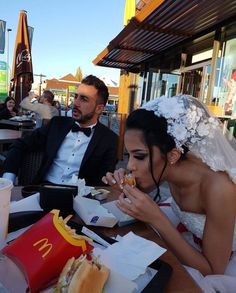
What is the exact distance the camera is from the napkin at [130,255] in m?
0.92

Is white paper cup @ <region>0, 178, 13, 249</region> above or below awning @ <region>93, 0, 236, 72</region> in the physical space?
A: below

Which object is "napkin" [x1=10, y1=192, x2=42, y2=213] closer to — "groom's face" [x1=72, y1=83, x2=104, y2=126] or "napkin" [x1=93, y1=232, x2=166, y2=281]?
"napkin" [x1=93, y1=232, x2=166, y2=281]

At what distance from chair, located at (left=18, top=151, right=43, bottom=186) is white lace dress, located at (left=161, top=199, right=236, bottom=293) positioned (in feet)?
4.40

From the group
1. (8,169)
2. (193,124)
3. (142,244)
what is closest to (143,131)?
(193,124)

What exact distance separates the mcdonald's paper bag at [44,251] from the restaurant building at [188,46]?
178 inches

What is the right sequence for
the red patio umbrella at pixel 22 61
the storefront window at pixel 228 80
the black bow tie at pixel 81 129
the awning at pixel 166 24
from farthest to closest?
the red patio umbrella at pixel 22 61 < the storefront window at pixel 228 80 < the awning at pixel 166 24 < the black bow tie at pixel 81 129

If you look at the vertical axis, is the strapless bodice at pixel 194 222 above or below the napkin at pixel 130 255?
below

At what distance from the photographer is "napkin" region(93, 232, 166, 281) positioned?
3.02 ft

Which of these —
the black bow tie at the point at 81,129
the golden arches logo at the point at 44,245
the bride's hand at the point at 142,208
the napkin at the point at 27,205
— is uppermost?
the black bow tie at the point at 81,129

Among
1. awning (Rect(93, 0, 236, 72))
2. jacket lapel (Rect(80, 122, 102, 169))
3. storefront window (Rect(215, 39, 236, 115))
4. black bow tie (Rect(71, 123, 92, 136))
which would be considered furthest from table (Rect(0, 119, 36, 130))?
storefront window (Rect(215, 39, 236, 115))

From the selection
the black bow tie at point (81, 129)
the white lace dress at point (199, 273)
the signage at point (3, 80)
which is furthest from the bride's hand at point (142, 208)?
the signage at point (3, 80)

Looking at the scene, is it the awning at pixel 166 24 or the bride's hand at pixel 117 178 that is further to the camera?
the awning at pixel 166 24

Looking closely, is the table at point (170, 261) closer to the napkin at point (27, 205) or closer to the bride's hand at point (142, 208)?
the bride's hand at point (142, 208)

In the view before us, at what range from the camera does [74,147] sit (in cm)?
269
